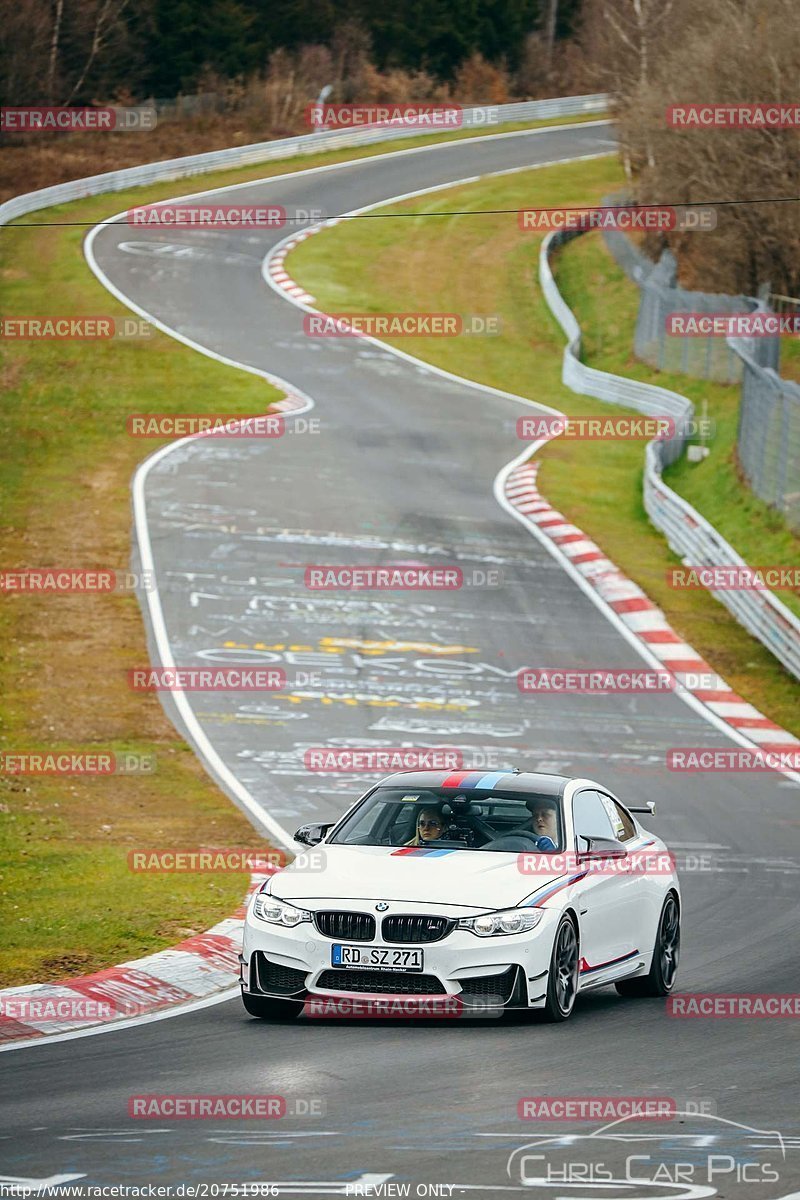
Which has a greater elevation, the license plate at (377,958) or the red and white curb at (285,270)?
the license plate at (377,958)

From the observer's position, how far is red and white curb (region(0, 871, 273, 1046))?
10.7 m

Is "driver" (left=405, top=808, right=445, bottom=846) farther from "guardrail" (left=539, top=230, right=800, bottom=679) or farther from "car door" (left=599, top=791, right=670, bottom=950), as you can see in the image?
"guardrail" (left=539, top=230, right=800, bottom=679)

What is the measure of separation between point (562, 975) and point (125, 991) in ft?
8.54

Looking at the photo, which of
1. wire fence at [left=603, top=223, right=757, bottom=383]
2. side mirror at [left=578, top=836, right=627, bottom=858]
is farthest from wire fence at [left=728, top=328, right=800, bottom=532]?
side mirror at [left=578, top=836, right=627, bottom=858]

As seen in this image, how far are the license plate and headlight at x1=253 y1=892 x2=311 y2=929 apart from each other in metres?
0.28

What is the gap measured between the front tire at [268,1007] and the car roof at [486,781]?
1667 millimetres

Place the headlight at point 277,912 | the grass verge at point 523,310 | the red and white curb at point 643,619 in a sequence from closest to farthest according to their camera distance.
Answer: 1. the headlight at point 277,912
2. the red and white curb at point 643,619
3. the grass verge at point 523,310

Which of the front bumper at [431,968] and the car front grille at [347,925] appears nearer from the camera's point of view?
the front bumper at [431,968]

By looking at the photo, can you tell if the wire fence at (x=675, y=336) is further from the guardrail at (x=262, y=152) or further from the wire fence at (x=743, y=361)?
the guardrail at (x=262, y=152)

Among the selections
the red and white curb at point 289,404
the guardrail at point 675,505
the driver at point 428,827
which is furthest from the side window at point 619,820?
the red and white curb at point 289,404

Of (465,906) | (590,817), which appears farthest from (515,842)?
(465,906)

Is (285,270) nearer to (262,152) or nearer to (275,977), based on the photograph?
(262,152)

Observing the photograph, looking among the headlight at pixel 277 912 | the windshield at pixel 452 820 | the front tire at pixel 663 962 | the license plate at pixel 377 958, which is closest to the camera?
the license plate at pixel 377 958

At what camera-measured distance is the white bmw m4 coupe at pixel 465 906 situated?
10570mm
